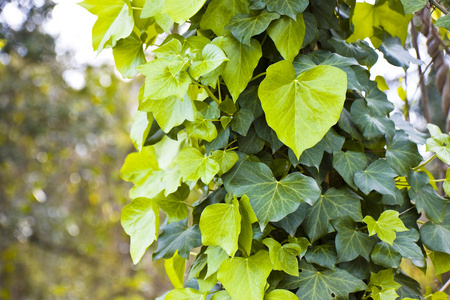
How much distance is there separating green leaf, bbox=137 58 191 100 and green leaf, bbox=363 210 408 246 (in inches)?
11.4

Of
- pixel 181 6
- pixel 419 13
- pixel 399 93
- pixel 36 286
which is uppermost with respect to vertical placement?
pixel 181 6

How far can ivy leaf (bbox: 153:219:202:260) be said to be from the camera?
55 cm

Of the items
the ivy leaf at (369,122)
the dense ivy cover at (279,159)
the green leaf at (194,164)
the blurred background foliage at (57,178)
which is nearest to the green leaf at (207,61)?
the dense ivy cover at (279,159)

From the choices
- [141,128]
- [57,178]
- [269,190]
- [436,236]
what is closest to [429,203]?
[436,236]

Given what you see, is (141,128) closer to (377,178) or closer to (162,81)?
(162,81)

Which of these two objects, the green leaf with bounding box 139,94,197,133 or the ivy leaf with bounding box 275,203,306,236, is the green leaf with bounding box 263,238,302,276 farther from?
the green leaf with bounding box 139,94,197,133

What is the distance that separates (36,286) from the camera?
4.12 meters

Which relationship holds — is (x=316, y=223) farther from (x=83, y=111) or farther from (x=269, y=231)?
(x=83, y=111)

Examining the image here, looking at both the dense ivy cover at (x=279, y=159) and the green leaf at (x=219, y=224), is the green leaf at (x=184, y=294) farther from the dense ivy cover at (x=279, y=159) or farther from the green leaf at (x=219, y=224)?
the green leaf at (x=219, y=224)

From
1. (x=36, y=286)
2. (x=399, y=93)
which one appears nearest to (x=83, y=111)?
(x=36, y=286)

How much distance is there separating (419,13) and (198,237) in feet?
2.11

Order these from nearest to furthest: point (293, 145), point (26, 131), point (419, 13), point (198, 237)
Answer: point (293, 145), point (198, 237), point (419, 13), point (26, 131)

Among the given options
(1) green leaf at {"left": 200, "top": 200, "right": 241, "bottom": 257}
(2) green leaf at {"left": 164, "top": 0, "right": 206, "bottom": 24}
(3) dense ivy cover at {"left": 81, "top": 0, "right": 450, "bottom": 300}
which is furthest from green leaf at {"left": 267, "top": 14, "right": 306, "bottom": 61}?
(1) green leaf at {"left": 200, "top": 200, "right": 241, "bottom": 257}

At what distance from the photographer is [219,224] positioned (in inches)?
18.5
